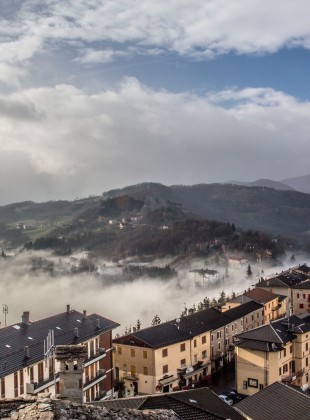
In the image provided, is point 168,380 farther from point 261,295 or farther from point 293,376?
point 261,295

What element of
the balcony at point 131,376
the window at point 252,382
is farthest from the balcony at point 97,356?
the window at point 252,382

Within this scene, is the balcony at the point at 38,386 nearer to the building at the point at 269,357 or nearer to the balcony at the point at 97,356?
the balcony at the point at 97,356

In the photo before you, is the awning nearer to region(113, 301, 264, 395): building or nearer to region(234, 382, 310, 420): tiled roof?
region(113, 301, 264, 395): building

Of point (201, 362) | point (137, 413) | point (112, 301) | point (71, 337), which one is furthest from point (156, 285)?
point (137, 413)

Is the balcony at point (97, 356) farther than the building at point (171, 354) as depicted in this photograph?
No

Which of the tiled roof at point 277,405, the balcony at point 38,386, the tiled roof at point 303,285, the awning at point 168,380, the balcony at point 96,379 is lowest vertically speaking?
the awning at point 168,380

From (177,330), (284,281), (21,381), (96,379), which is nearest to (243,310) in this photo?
(177,330)
